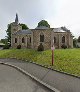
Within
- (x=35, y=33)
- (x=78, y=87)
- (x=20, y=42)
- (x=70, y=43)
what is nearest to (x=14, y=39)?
(x=20, y=42)

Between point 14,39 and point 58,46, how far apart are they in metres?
16.6

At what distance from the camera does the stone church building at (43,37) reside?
65.9 meters

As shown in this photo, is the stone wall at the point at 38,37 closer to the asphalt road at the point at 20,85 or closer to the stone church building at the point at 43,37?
the stone church building at the point at 43,37

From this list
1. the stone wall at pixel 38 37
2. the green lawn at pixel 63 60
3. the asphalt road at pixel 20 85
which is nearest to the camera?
the asphalt road at pixel 20 85

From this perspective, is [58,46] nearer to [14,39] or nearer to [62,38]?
[62,38]

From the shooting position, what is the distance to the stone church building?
6594 centimetres

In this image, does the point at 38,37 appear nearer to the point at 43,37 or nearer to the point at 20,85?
the point at 43,37

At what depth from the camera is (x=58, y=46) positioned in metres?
68.9

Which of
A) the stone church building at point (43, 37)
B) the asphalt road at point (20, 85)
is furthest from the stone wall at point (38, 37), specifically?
the asphalt road at point (20, 85)

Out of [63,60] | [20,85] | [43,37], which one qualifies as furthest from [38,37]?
[20,85]

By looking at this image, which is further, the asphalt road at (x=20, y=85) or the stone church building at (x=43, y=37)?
the stone church building at (x=43, y=37)

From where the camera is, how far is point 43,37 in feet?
218

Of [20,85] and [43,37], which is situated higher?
[43,37]

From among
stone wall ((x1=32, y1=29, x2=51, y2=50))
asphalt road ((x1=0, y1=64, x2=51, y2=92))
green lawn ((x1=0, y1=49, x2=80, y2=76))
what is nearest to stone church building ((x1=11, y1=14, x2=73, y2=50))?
stone wall ((x1=32, y1=29, x2=51, y2=50))
